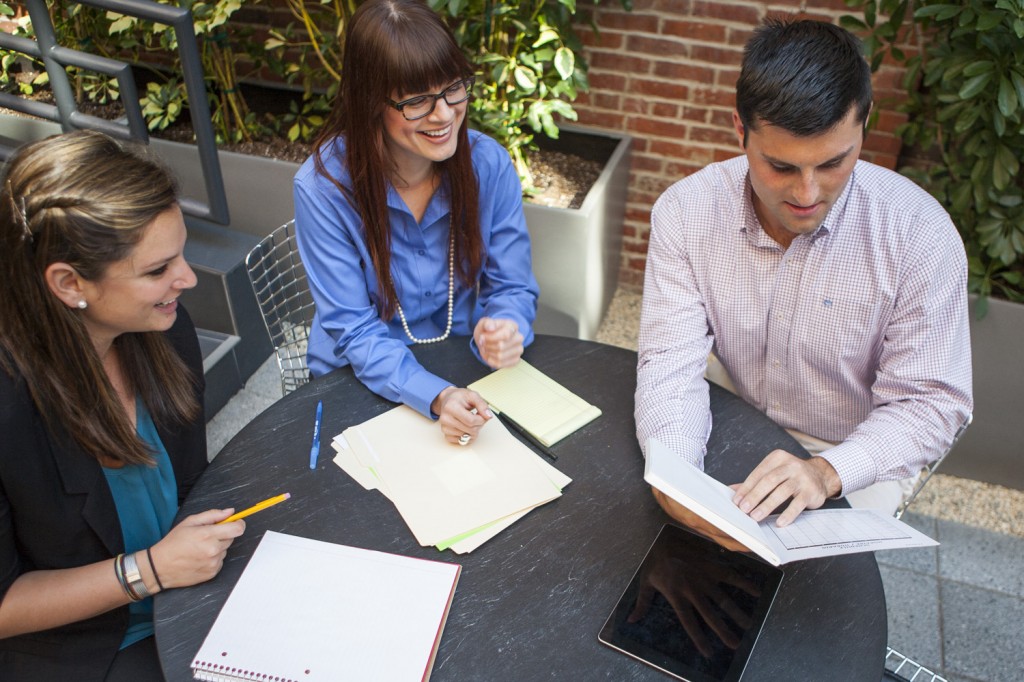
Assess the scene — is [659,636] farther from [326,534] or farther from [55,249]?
[55,249]

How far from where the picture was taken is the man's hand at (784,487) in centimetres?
145

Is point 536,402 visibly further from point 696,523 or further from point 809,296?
point 809,296

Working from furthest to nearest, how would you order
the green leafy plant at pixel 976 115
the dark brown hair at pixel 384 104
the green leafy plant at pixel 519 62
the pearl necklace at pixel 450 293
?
the green leafy plant at pixel 519 62
the green leafy plant at pixel 976 115
the pearl necklace at pixel 450 293
the dark brown hair at pixel 384 104

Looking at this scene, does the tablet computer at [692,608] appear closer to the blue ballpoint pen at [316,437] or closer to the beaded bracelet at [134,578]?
the blue ballpoint pen at [316,437]

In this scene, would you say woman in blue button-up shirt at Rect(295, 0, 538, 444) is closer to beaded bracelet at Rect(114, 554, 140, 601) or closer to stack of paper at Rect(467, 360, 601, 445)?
stack of paper at Rect(467, 360, 601, 445)

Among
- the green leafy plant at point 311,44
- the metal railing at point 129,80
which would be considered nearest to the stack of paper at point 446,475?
the metal railing at point 129,80

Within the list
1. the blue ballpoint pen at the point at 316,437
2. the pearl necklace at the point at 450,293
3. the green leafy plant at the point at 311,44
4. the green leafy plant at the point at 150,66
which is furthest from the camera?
the green leafy plant at the point at 150,66

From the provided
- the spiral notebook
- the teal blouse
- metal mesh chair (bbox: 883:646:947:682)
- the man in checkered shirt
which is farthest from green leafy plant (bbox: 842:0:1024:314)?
the teal blouse

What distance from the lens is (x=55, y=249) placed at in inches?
52.9

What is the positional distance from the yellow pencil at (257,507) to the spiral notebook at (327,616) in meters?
0.06

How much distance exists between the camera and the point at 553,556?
4.73 feet

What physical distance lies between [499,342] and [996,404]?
1.84 metres

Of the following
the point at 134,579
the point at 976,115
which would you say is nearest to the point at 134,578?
the point at 134,579

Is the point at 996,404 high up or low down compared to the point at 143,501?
down
